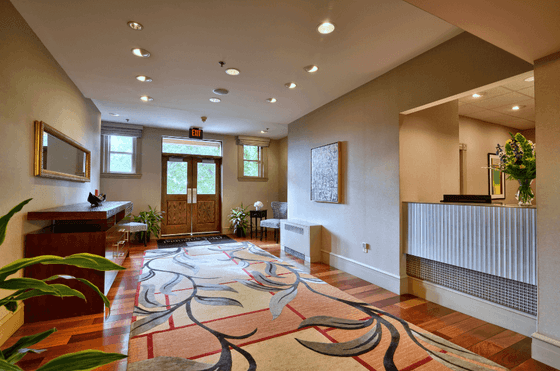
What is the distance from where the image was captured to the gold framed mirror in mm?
2834

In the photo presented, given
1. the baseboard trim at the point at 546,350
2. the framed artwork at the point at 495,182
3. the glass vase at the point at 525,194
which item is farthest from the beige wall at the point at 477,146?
the baseboard trim at the point at 546,350

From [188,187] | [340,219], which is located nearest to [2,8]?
[340,219]

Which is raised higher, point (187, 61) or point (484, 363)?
point (187, 61)

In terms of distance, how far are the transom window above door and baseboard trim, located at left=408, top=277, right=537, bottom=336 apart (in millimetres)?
5981

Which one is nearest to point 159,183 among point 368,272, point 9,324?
point 9,324

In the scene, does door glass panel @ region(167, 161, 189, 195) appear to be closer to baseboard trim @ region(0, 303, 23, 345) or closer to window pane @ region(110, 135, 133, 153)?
window pane @ region(110, 135, 133, 153)

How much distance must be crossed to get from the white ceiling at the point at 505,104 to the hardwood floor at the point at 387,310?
2567 millimetres

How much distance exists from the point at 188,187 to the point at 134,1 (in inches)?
220

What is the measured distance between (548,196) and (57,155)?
4.85 meters

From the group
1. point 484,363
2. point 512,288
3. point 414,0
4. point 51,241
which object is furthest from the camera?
point 51,241

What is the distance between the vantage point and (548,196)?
207cm

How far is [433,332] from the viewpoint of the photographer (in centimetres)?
242

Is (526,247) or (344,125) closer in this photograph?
(526,247)

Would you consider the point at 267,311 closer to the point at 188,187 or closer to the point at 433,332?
the point at 433,332
